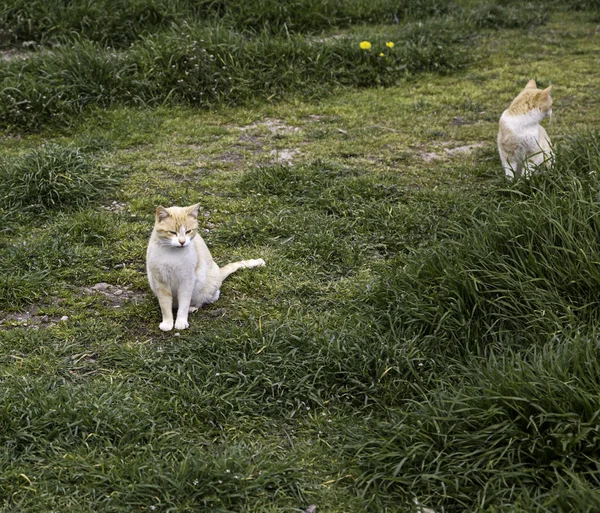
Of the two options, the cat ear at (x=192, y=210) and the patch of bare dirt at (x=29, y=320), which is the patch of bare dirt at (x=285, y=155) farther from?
the patch of bare dirt at (x=29, y=320)

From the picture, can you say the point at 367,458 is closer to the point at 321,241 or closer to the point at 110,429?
the point at 110,429

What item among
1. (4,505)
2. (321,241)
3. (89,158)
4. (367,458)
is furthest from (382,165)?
(4,505)

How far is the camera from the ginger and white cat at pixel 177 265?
4.06m

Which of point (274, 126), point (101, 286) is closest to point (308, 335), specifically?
point (101, 286)

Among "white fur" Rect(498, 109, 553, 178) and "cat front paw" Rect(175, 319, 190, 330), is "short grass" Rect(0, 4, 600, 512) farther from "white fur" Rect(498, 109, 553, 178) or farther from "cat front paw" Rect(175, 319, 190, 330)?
"white fur" Rect(498, 109, 553, 178)

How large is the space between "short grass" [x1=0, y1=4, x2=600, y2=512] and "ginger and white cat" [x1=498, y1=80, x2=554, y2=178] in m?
0.28

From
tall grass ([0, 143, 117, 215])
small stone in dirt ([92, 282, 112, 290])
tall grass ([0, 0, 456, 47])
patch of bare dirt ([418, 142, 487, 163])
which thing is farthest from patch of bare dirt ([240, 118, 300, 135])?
small stone in dirt ([92, 282, 112, 290])

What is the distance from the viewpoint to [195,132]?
6816mm

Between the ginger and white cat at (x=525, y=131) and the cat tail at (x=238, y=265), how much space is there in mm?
1994

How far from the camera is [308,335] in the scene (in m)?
3.81

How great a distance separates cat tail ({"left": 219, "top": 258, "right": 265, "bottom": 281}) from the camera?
450 cm

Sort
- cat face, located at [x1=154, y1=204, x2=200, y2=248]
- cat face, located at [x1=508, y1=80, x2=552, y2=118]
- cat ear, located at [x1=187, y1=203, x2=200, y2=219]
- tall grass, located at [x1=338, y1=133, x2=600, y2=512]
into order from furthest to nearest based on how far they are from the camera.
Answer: cat face, located at [x1=508, y1=80, x2=552, y2=118], cat ear, located at [x1=187, y1=203, x2=200, y2=219], cat face, located at [x1=154, y1=204, x2=200, y2=248], tall grass, located at [x1=338, y1=133, x2=600, y2=512]

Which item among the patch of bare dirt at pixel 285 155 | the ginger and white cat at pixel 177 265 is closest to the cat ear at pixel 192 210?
the ginger and white cat at pixel 177 265

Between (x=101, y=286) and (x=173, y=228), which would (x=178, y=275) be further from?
(x=101, y=286)
